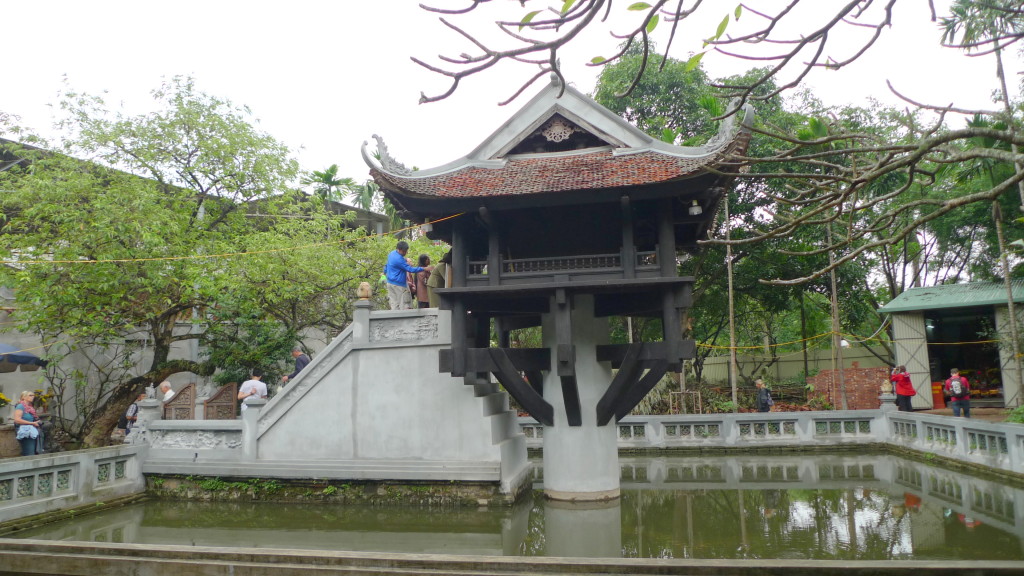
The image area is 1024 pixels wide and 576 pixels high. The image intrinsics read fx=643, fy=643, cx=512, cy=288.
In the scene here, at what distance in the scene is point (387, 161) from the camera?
8.87 meters

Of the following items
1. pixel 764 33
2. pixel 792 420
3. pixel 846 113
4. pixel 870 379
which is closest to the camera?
pixel 764 33

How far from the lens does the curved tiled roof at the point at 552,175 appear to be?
326 inches

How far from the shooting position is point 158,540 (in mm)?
7605

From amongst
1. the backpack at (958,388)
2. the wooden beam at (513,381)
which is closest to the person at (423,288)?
the wooden beam at (513,381)

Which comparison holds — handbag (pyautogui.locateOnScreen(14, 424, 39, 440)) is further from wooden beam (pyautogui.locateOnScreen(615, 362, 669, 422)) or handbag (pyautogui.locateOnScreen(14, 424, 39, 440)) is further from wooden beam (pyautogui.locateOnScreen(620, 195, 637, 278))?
wooden beam (pyautogui.locateOnScreen(620, 195, 637, 278))

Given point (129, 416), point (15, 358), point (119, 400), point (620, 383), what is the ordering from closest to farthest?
point (620, 383), point (15, 358), point (119, 400), point (129, 416)

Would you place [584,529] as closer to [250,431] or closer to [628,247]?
[628,247]

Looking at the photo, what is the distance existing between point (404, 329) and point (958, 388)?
10.6 m

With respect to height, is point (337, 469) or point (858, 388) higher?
point (858, 388)

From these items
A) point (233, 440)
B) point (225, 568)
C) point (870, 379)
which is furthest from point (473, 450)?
point (870, 379)

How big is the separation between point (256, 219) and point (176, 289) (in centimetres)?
303

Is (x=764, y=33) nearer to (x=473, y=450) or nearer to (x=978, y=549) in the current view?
(x=978, y=549)

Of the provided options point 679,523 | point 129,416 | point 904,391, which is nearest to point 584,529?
point 679,523

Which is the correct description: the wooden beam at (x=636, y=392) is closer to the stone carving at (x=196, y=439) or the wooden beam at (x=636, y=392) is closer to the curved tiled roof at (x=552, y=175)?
the curved tiled roof at (x=552, y=175)
